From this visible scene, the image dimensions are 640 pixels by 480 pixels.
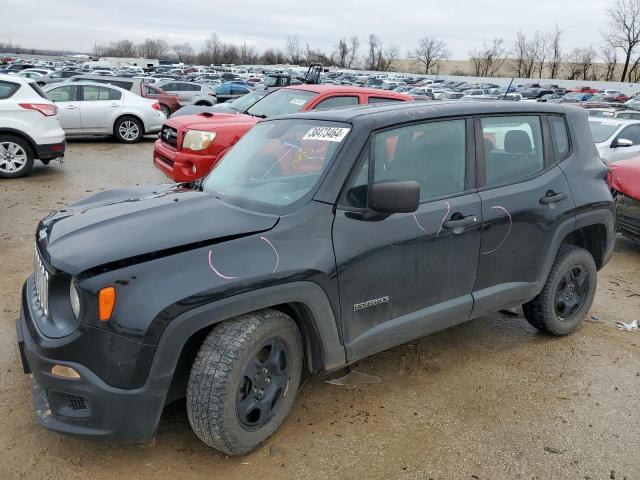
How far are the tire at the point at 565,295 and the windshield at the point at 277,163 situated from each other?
204 centimetres

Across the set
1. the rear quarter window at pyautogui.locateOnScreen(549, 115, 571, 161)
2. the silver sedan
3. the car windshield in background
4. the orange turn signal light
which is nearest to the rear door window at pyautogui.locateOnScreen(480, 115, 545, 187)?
the rear quarter window at pyautogui.locateOnScreen(549, 115, 571, 161)

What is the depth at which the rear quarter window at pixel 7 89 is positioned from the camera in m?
8.95

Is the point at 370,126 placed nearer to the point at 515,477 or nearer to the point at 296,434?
the point at 296,434

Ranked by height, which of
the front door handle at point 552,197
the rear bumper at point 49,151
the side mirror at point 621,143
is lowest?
the rear bumper at point 49,151

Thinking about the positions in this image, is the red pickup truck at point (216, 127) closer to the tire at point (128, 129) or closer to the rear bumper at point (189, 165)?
the rear bumper at point (189, 165)

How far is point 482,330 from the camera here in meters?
4.38

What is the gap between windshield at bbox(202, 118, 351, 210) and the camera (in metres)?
3.06

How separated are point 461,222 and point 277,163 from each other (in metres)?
1.19

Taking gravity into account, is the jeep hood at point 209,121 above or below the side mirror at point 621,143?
above

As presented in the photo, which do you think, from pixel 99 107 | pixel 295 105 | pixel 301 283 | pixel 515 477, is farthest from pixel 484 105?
pixel 99 107

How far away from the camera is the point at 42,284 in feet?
9.19

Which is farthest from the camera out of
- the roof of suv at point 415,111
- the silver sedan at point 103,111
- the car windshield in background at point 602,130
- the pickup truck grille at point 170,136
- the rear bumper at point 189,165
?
the silver sedan at point 103,111

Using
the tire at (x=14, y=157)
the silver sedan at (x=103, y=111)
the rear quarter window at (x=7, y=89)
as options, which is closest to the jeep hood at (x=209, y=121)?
the tire at (x=14, y=157)

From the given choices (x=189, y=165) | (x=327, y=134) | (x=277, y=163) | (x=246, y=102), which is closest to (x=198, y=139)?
(x=189, y=165)
